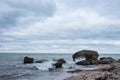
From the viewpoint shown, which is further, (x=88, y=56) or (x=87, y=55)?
(x=88, y=56)

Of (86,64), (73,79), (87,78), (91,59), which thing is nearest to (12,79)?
(73,79)

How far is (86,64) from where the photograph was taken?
59.8 metres

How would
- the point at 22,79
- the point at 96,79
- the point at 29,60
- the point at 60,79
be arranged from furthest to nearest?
the point at 29,60 < the point at 22,79 < the point at 60,79 < the point at 96,79

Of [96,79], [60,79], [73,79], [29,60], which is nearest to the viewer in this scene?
[96,79]

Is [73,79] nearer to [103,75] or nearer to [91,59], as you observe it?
[103,75]

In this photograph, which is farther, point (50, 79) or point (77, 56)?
point (77, 56)

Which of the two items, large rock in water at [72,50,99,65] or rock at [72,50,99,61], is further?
rock at [72,50,99,61]

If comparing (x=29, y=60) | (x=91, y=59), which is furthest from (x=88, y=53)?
(x=29, y=60)

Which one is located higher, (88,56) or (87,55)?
(87,55)

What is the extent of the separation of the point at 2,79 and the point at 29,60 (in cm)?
3937

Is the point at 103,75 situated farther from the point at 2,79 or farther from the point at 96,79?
the point at 2,79

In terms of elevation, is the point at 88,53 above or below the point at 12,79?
above

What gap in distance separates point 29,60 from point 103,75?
52.7 metres

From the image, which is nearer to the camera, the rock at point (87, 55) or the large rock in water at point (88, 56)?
the large rock in water at point (88, 56)
